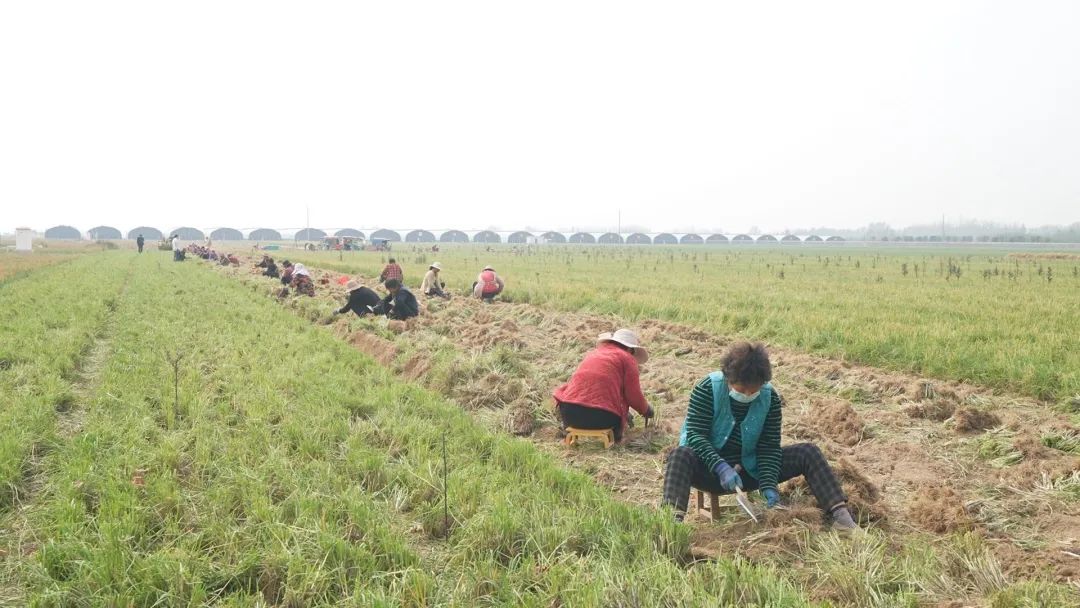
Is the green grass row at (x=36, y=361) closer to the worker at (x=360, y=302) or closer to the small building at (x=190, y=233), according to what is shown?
the worker at (x=360, y=302)

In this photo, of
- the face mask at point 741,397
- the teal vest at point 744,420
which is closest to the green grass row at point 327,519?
the teal vest at point 744,420

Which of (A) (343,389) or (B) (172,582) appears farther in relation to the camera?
(A) (343,389)

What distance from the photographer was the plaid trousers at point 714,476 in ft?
13.9

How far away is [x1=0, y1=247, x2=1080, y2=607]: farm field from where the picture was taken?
329 centimetres

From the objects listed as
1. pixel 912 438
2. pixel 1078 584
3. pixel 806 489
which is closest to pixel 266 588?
pixel 806 489

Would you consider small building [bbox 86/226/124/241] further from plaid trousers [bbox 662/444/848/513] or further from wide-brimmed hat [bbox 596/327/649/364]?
plaid trousers [bbox 662/444/848/513]

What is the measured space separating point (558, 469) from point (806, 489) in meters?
1.80

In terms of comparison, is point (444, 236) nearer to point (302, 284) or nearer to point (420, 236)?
point (420, 236)

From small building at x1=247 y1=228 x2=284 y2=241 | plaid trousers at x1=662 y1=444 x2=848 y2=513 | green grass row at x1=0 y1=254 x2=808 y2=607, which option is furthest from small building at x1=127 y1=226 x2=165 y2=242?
plaid trousers at x1=662 y1=444 x2=848 y2=513

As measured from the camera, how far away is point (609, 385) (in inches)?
228

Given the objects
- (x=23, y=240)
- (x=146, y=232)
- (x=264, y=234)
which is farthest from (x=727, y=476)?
(x=146, y=232)

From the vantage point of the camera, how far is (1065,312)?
12.5 metres

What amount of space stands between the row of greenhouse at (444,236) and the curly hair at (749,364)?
11685 centimetres

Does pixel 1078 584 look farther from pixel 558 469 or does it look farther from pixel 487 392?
pixel 487 392
